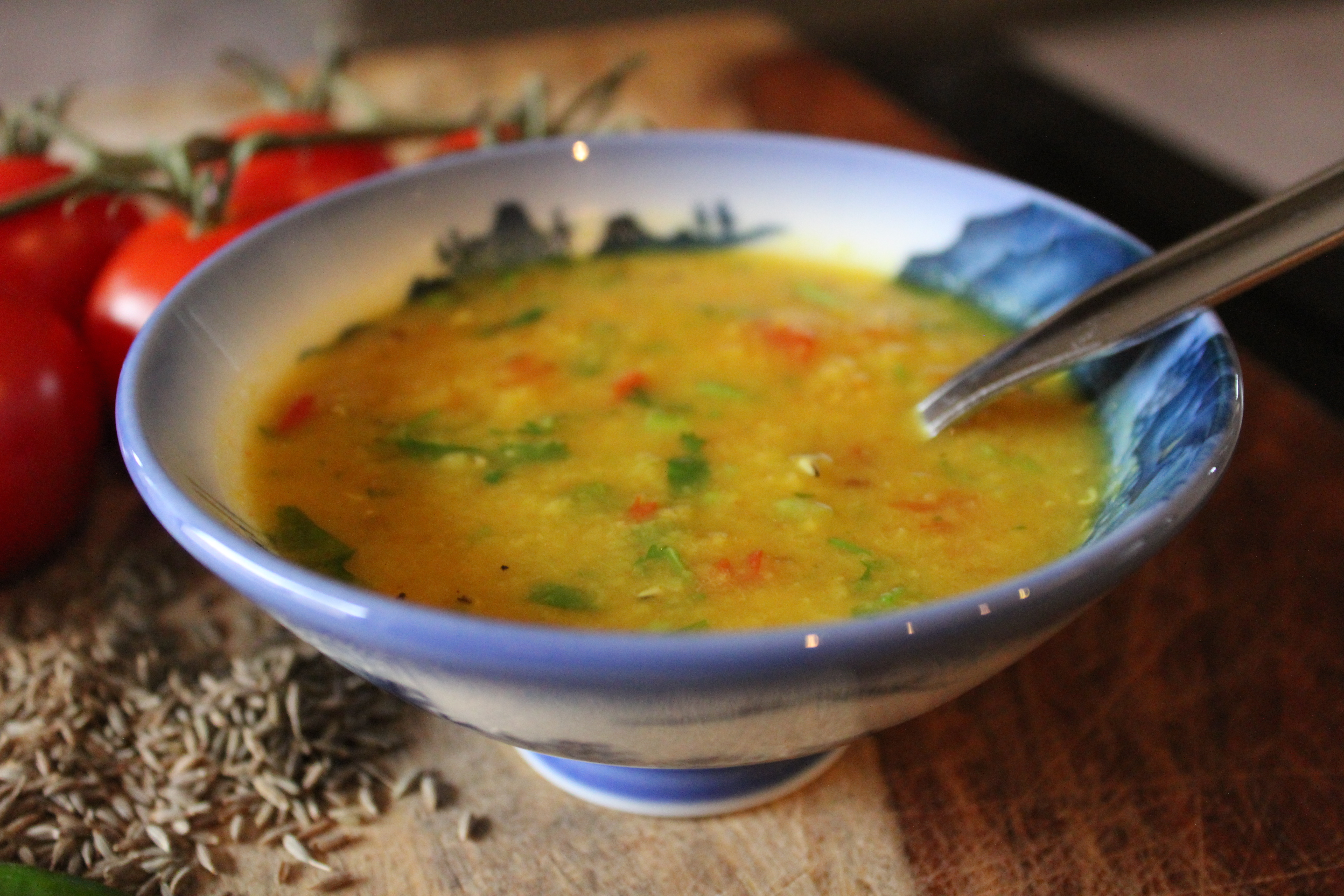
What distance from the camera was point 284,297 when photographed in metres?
1.86

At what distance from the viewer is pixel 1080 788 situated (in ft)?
5.11

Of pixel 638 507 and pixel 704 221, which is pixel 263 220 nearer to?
pixel 704 221

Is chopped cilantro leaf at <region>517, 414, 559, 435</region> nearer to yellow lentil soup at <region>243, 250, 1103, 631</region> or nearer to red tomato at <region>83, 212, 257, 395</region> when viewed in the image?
yellow lentil soup at <region>243, 250, 1103, 631</region>

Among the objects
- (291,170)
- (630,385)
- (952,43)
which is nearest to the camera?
(630,385)

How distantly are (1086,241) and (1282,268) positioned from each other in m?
0.40

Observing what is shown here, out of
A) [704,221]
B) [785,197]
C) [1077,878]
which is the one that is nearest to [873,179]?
[785,197]

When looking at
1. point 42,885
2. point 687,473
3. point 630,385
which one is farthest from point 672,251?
point 42,885

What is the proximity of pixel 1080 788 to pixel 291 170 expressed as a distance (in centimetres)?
196

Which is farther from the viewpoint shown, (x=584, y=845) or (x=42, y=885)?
(x=584, y=845)

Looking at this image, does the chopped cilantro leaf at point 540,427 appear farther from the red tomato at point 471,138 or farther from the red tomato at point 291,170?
the red tomato at point 471,138

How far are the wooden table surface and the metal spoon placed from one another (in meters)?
0.44

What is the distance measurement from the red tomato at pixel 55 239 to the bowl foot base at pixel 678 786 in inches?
57.5

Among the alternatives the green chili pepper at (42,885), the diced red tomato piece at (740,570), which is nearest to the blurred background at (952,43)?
the diced red tomato piece at (740,570)

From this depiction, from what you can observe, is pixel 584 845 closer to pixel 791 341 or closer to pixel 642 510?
pixel 642 510
